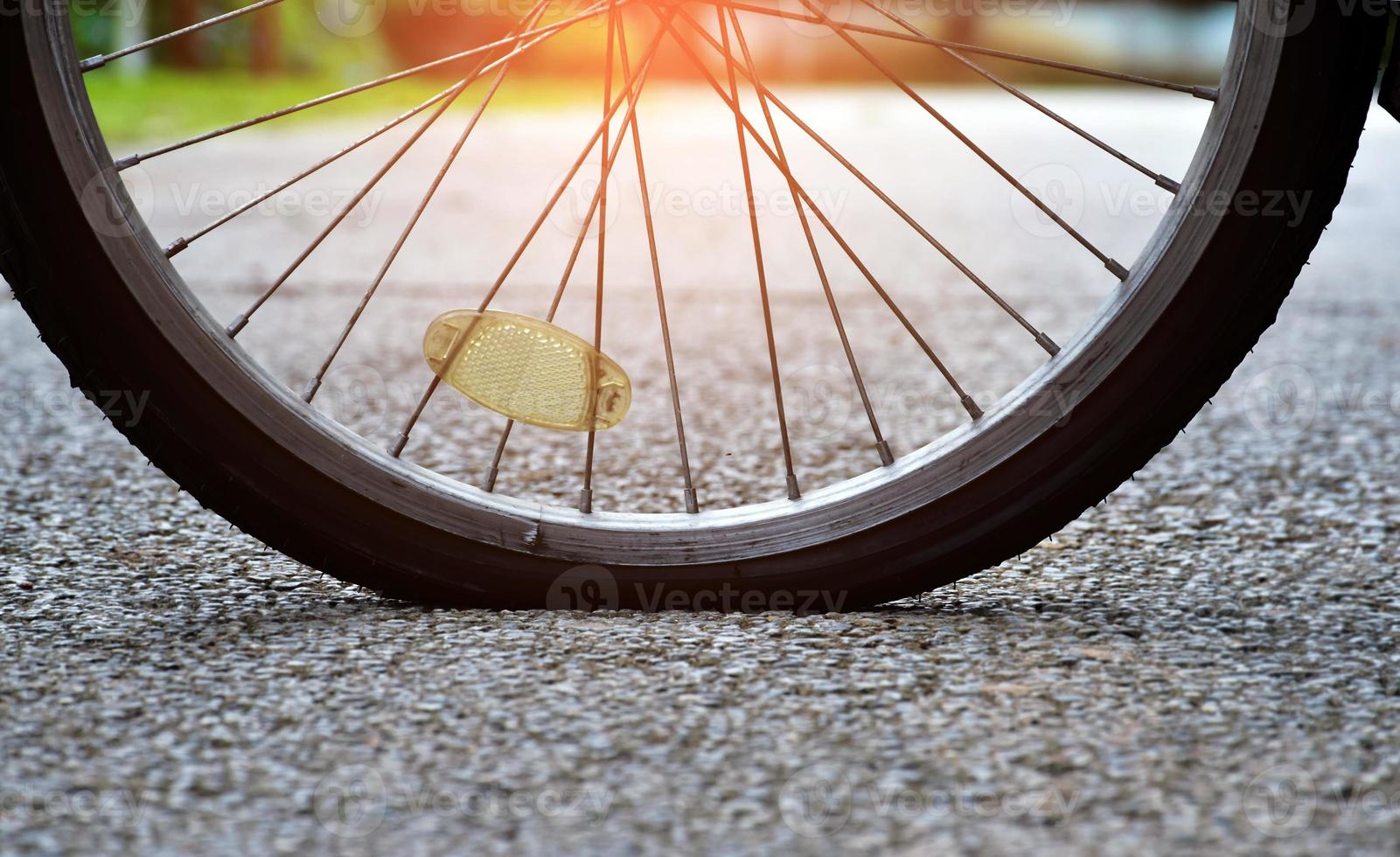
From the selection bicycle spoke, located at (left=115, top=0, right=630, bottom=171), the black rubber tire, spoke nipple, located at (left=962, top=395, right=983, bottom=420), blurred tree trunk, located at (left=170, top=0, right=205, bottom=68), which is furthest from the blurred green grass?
spoke nipple, located at (left=962, top=395, right=983, bottom=420)

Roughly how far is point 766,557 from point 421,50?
1547 centimetres

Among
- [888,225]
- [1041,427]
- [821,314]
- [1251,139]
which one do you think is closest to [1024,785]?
[1041,427]

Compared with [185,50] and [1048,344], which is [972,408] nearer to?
[1048,344]

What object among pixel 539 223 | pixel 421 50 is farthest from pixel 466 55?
pixel 421 50

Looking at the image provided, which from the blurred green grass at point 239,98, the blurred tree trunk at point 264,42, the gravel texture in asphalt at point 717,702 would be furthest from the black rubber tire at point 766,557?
the blurred tree trunk at point 264,42

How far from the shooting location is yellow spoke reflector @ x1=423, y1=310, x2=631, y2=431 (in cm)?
146

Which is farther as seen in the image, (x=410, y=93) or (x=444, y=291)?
(x=410, y=93)

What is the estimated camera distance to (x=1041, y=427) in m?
1.40

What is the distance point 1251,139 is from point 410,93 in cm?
1108

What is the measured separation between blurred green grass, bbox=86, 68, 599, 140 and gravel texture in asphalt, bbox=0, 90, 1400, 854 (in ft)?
19.5

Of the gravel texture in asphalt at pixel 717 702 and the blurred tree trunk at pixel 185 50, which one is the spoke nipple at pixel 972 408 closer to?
the gravel texture in asphalt at pixel 717 702

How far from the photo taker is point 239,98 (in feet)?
33.3

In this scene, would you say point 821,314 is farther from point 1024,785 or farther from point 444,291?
point 1024,785

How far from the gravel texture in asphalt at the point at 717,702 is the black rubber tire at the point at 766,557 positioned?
1.9 inches
